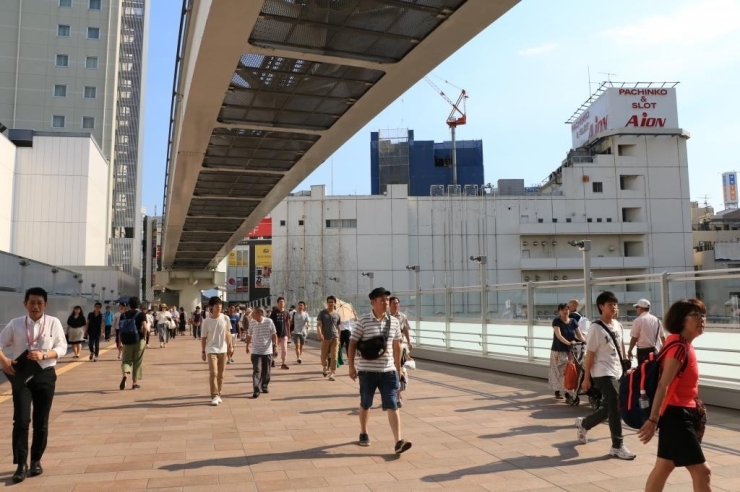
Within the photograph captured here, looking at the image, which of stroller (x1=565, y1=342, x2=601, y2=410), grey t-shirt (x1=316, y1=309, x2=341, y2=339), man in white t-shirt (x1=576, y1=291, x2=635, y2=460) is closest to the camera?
man in white t-shirt (x1=576, y1=291, x2=635, y2=460)

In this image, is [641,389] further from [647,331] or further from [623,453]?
[647,331]

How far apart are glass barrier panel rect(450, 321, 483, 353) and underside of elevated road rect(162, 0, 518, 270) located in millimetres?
5368

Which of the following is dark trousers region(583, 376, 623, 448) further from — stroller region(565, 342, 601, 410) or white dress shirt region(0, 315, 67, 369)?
white dress shirt region(0, 315, 67, 369)

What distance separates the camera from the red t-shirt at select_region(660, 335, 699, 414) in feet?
12.9

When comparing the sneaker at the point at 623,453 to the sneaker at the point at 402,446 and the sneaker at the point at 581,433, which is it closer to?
the sneaker at the point at 581,433

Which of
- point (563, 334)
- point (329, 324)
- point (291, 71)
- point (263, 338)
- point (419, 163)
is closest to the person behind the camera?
point (563, 334)

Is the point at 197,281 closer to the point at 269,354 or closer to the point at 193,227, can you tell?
the point at 193,227

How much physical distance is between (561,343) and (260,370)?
484cm

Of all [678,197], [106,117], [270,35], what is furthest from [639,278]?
[678,197]

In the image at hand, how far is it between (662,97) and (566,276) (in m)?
20.0

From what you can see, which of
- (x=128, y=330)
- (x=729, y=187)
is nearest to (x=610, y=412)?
(x=128, y=330)

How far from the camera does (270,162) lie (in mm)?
17656

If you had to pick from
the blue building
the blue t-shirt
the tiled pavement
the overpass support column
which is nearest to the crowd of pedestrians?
the tiled pavement

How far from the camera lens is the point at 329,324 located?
43.1 ft
